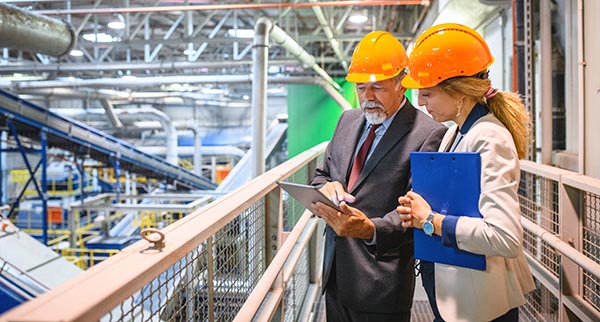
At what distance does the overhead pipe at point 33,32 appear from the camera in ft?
15.6

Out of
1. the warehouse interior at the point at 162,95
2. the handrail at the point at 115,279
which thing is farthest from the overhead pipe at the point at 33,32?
the handrail at the point at 115,279

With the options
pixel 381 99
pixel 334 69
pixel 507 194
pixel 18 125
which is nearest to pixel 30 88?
pixel 18 125

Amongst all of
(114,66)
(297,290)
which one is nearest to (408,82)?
(297,290)

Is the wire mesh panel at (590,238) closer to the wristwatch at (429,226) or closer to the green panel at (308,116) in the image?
the wristwatch at (429,226)

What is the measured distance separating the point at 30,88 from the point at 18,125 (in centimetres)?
303

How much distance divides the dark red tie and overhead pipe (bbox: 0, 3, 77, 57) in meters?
4.38

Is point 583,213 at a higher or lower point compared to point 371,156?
lower

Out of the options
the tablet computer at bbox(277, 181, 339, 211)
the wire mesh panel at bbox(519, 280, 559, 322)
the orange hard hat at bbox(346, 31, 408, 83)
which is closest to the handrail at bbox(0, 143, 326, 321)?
the tablet computer at bbox(277, 181, 339, 211)

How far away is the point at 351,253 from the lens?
1818mm

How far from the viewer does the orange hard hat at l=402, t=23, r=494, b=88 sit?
142 centimetres

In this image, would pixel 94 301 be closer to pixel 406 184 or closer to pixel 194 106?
pixel 406 184

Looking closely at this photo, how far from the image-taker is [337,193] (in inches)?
69.6

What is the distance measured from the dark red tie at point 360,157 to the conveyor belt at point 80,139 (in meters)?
7.92

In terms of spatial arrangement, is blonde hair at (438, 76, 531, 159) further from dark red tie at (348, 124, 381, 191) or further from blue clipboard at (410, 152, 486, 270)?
dark red tie at (348, 124, 381, 191)
